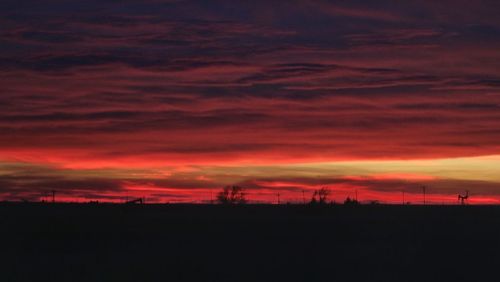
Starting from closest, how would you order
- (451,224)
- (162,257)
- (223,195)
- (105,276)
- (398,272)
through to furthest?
(105,276)
(398,272)
(162,257)
(451,224)
(223,195)

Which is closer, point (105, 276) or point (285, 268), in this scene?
point (105, 276)

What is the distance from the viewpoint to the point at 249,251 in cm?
4509

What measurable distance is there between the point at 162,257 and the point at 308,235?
52.3 feet

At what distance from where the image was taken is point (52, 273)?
36.3m

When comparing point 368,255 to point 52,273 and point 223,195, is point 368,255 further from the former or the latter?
point 223,195

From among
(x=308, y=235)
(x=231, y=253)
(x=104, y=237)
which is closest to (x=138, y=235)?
(x=104, y=237)

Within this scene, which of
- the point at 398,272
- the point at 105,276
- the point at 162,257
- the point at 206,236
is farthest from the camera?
the point at 206,236

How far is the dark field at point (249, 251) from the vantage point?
36906 millimetres

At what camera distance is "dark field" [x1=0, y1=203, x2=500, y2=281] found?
36.9 meters

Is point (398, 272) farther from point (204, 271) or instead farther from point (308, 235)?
point (308, 235)

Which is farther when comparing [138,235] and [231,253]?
[138,235]

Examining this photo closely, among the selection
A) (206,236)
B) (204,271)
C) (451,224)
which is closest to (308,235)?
(206,236)

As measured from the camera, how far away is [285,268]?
38469 mm

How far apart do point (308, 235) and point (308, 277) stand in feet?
64.5
